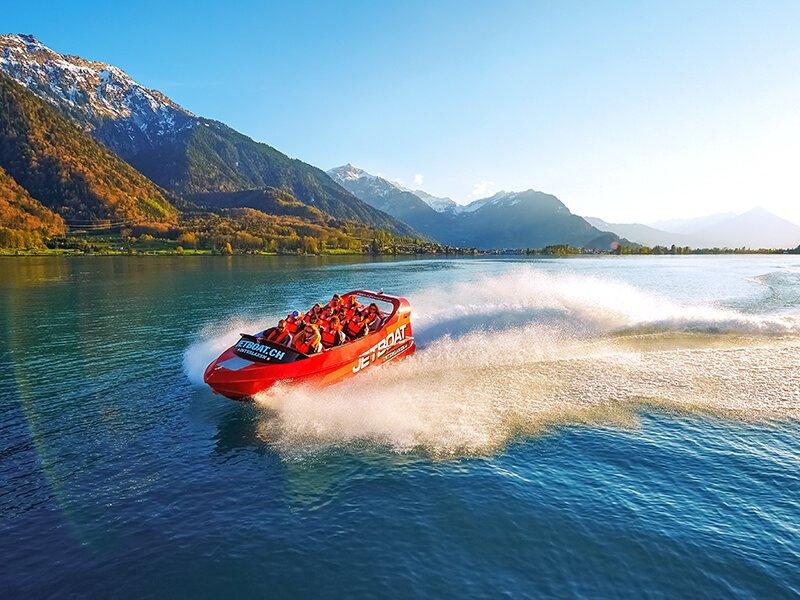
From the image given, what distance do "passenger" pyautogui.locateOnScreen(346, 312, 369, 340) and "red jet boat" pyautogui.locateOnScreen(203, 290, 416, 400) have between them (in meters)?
0.30

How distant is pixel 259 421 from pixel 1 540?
7.29m

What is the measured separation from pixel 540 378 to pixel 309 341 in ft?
31.2

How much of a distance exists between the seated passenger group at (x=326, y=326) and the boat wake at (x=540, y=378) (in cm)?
172

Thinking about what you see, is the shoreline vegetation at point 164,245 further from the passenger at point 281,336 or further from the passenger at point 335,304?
the passenger at point 281,336

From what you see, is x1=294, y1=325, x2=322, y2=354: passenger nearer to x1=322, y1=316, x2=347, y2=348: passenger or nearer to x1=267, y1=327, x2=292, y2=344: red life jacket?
x1=267, y1=327, x2=292, y2=344: red life jacket

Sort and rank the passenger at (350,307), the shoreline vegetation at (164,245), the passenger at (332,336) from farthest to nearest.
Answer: the shoreline vegetation at (164,245)
the passenger at (350,307)
the passenger at (332,336)

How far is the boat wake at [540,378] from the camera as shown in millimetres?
15469

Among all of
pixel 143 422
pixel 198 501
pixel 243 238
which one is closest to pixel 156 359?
pixel 143 422

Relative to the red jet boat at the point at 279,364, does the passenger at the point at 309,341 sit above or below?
above

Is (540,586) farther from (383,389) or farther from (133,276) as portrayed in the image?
(133,276)

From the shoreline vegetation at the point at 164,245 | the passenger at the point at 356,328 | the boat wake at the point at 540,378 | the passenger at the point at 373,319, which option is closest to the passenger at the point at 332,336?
the passenger at the point at 356,328

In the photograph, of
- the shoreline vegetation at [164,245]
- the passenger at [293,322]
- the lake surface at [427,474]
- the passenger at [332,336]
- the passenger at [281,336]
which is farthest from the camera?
the shoreline vegetation at [164,245]

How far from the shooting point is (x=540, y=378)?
66.1 feet

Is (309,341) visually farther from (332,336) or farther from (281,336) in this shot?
(332,336)
